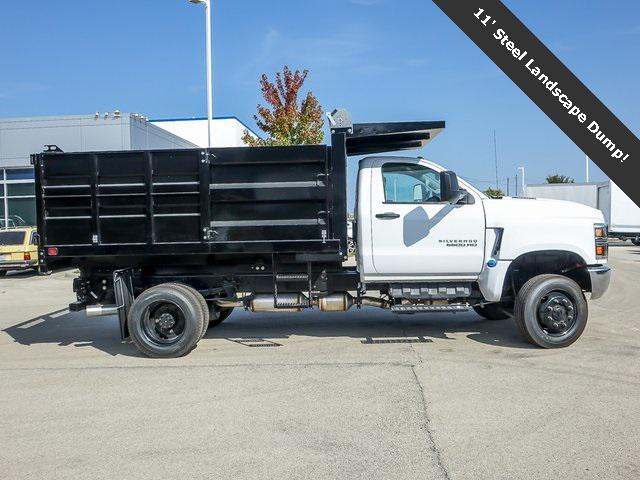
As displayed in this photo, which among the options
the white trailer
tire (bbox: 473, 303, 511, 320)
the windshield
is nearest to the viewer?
tire (bbox: 473, 303, 511, 320)

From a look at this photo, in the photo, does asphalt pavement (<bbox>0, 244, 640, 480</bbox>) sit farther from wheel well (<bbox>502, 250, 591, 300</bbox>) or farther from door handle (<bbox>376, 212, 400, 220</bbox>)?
door handle (<bbox>376, 212, 400, 220</bbox>)

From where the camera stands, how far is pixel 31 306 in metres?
11.9

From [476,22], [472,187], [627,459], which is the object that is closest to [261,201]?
[472,187]

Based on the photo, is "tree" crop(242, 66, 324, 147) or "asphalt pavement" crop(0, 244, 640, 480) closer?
"asphalt pavement" crop(0, 244, 640, 480)

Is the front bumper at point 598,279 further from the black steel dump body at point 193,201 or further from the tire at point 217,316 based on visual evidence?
the tire at point 217,316

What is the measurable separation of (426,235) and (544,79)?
99.4 inches

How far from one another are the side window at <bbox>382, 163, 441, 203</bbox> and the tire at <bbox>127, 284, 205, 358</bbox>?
281 centimetres

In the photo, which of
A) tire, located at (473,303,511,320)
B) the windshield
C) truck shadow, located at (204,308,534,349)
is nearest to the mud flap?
truck shadow, located at (204,308,534,349)

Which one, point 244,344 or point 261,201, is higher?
point 261,201

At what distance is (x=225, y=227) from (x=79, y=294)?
2220 mm

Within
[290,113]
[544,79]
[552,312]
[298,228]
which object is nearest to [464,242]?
[552,312]

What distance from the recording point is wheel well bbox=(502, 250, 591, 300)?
283 inches

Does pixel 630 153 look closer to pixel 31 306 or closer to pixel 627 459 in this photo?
pixel 627 459

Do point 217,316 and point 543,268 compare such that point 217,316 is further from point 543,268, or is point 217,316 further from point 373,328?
point 543,268
